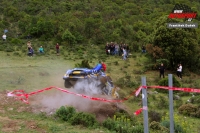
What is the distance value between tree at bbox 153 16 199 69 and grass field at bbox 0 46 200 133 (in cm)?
178

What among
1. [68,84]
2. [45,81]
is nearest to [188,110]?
[68,84]

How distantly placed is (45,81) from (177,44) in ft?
44.1

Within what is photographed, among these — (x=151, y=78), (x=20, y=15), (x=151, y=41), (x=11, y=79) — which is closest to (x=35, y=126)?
(x=11, y=79)

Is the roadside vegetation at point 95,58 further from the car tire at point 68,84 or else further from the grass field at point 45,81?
the car tire at point 68,84

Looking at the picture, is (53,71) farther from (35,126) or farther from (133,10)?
(133,10)

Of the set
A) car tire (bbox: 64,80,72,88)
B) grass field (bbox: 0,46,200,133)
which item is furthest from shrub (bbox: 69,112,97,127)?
car tire (bbox: 64,80,72,88)

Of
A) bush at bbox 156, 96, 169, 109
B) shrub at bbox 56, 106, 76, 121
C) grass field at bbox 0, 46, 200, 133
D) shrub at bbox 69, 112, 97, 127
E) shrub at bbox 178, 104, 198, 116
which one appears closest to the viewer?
grass field at bbox 0, 46, 200, 133

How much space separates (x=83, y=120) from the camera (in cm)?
1088

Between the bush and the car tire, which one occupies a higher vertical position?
the car tire

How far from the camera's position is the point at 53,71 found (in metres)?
21.8

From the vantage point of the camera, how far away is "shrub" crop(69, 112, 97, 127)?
10.9 meters

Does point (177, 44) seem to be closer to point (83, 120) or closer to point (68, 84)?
point (68, 84)

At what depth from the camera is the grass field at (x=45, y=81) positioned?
1049cm

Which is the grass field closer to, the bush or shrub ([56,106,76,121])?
the bush
